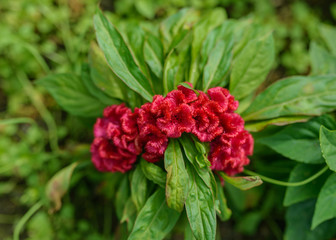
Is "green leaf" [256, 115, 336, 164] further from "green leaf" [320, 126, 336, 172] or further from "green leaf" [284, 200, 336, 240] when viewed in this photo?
"green leaf" [284, 200, 336, 240]

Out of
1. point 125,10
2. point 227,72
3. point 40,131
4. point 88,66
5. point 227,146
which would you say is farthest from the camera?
point 125,10

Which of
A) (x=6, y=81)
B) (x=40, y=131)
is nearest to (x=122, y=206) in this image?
(x=40, y=131)

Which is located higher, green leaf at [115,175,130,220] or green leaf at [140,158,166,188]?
green leaf at [140,158,166,188]

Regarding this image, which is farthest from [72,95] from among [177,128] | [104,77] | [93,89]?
[177,128]

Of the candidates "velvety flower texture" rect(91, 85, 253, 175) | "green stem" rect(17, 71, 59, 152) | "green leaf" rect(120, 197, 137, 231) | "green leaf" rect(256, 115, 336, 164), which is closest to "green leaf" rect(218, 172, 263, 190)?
"velvety flower texture" rect(91, 85, 253, 175)

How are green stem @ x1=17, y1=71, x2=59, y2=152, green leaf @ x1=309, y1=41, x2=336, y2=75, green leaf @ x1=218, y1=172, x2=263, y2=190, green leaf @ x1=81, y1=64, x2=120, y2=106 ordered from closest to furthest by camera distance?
green leaf @ x1=218, y1=172, x2=263, y2=190, green leaf @ x1=81, y1=64, x2=120, y2=106, green leaf @ x1=309, y1=41, x2=336, y2=75, green stem @ x1=17, y1=71, x2=59, y2=152

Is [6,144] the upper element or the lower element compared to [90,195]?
upper

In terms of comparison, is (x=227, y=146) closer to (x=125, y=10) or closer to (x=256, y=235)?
(x=256, y=235)
